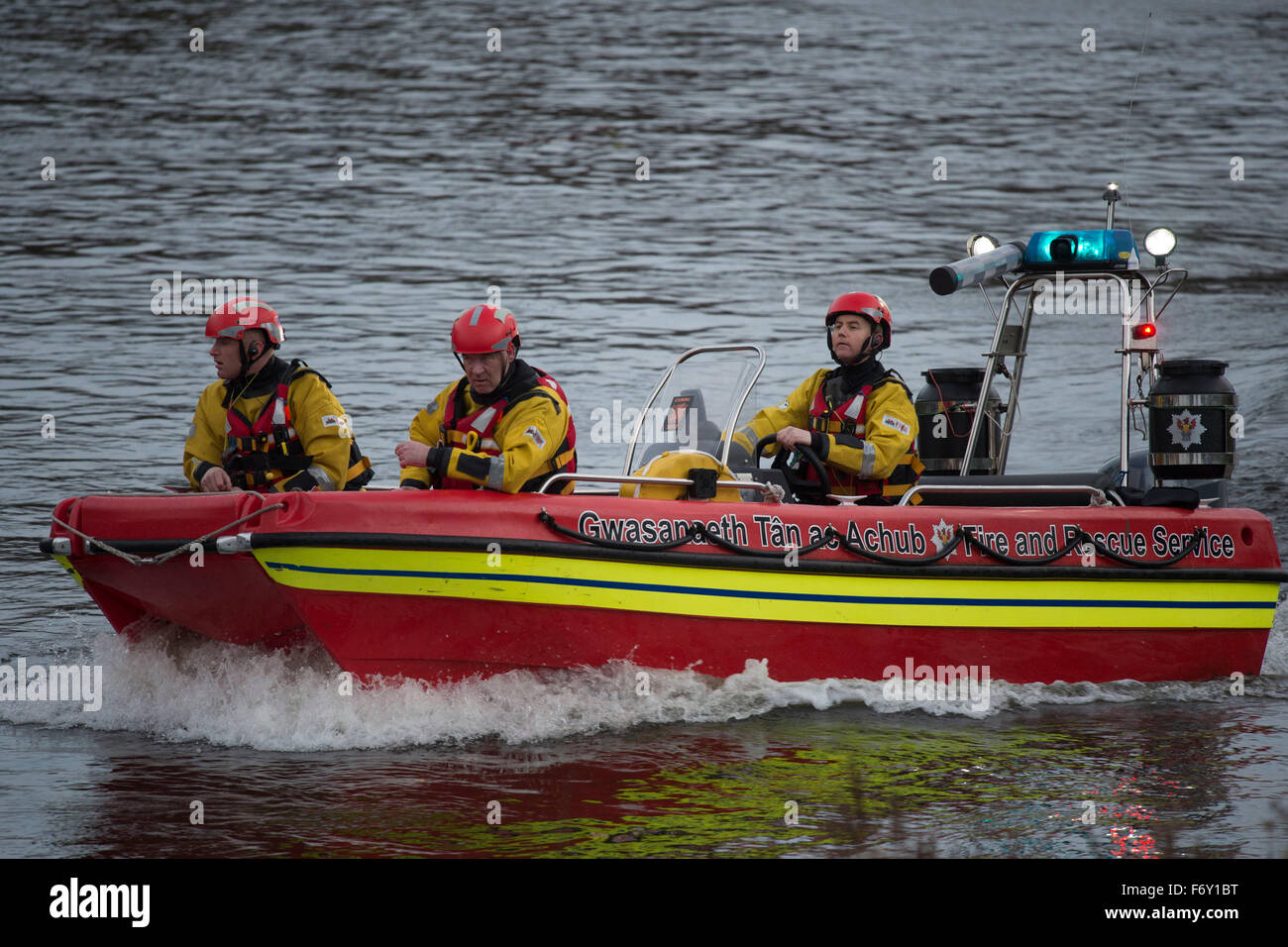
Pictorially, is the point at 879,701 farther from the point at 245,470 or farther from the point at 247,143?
the point at 247,143

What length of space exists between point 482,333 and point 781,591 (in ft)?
5.42

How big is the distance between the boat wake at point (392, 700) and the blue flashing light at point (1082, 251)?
211 centimetres

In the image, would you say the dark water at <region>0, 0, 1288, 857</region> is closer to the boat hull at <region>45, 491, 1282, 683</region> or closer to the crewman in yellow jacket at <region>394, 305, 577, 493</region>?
the boat hull at <region>45, 491, 1282, 683</region>

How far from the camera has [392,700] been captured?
20.9 feet

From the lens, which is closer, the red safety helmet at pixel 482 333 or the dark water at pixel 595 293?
the dark water at pixel 595 293

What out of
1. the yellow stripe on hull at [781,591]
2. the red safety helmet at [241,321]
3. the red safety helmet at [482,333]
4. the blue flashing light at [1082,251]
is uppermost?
the blue flashing light at [1082,251]

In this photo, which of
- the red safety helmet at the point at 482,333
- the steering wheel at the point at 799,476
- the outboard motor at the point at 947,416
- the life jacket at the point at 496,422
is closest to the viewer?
the red safety helmet at the point at 482,333

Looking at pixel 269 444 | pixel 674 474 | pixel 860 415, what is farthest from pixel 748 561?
pixel 269 444

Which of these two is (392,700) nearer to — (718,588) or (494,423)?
(494,423)

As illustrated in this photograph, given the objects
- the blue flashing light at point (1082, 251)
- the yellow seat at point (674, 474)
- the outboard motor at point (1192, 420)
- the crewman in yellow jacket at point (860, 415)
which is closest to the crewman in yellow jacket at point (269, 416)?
the yellow seat at point (674, 474)

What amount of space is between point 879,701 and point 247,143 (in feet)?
68.5

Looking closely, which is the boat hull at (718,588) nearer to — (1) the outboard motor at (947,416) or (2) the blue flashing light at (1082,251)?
(2) the blue flashing light at (1082,251)

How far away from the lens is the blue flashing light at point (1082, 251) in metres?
7.76

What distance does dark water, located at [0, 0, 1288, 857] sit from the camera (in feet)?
18.5
